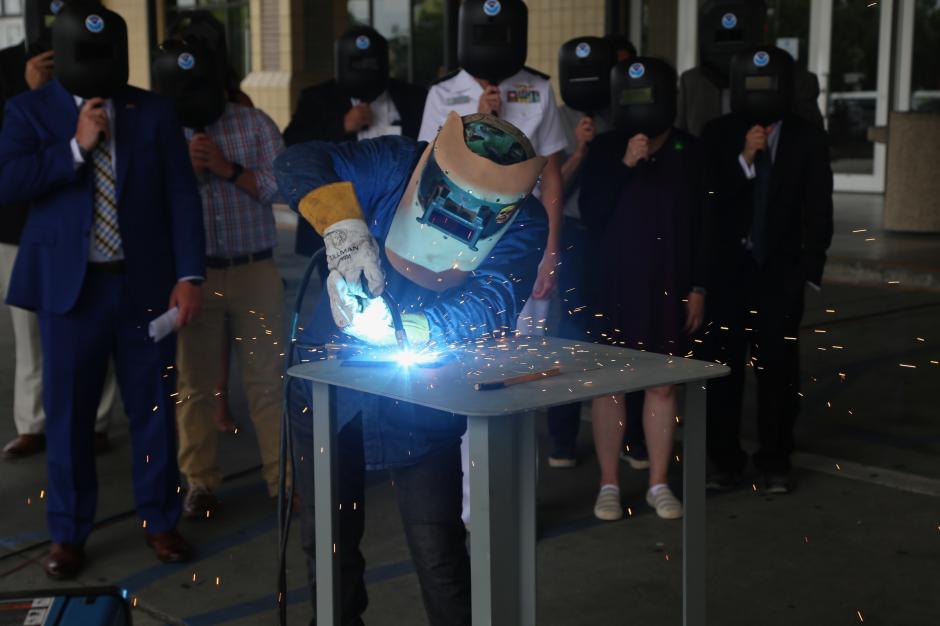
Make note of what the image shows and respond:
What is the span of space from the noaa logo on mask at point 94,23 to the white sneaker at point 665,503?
2611mm

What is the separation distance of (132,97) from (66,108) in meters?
0.22

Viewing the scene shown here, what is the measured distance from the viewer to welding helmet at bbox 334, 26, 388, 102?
5301mm

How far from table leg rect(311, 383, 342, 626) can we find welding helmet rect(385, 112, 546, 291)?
0.40 metres

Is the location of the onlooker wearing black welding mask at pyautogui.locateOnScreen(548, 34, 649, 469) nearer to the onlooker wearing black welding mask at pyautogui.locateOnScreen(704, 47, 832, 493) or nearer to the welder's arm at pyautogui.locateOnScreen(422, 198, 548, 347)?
the onlooker wearing black welding mask at pyautogui.locateOnScreen(704, 47, 832, 493)

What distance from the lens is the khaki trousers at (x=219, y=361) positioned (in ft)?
15.7

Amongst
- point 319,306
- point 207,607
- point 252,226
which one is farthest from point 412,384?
point 252,226

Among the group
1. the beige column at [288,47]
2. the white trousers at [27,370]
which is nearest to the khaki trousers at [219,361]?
the white trousers at [27,370]

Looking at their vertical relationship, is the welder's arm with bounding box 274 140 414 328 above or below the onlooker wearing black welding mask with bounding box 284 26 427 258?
below

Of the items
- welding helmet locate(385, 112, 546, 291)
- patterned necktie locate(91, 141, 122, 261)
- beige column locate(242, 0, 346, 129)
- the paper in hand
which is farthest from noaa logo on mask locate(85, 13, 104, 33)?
beige column locate(242, 0, 346, 129)

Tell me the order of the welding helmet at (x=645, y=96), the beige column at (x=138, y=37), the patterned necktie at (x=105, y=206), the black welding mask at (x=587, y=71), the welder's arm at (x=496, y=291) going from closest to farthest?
the welder's arm at (x=496, y=291) → the patterned necktie at (x=105, y=206) → the welding helmet at (x=645, y=96) → the black welding mask at (x=587, y=71) → the beige column at (x=138, y=37)

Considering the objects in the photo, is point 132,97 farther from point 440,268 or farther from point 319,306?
point 440,268

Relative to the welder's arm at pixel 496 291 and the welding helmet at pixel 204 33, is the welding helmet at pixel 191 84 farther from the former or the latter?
the welder's arm at pixel 496 291

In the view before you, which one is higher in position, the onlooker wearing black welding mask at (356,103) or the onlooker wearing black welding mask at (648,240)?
the onlooker wearing black welding mask at (356,103)

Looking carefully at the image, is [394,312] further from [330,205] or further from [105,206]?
[105,206]
